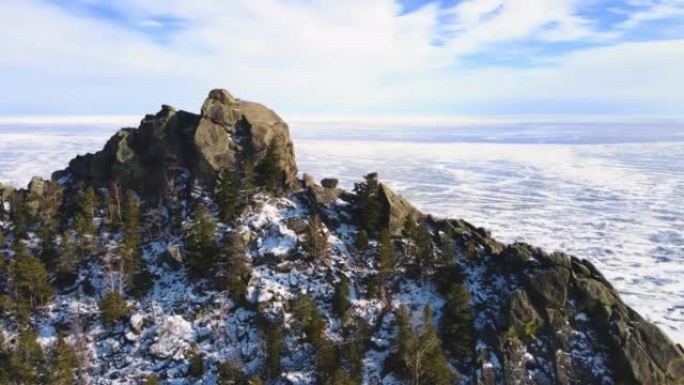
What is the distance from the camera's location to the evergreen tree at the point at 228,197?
172 feet

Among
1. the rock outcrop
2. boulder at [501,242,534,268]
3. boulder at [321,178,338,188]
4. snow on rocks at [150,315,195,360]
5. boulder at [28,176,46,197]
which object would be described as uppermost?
the rock outcrop

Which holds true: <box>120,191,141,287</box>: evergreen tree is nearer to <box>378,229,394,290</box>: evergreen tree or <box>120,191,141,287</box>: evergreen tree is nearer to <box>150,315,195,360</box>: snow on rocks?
<box>150,315,195,360</box>: snow on rocks

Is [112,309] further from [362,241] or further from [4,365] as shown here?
[362,241]

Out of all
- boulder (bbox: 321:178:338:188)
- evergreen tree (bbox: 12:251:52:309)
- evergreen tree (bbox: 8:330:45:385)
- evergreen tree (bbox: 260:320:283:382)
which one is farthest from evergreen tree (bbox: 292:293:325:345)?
evergreen tree (bbox: 12:251:52:309)

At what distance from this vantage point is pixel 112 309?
44906mm

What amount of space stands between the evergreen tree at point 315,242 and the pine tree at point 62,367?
22.1 meters

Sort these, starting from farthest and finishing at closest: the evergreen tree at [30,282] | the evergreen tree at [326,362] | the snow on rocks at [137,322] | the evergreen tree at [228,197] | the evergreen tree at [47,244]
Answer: the evergreen tree at [228,197] → the evergreen tree at [47,244] → the evergreen tree at [30,282] → the snow on rocks at [137,322] → the evergreen tree at [326,362]

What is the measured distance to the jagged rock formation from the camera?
41781 millimetres

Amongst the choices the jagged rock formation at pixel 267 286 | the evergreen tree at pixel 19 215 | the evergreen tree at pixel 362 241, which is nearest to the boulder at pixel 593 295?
the jagged rock formation at pixel 267 286

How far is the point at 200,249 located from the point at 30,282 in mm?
15153

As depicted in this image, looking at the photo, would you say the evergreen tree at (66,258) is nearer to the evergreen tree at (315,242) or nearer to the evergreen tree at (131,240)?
the evergreen tree at (131,240)

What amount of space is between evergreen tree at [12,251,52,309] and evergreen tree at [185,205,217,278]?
1292 cm

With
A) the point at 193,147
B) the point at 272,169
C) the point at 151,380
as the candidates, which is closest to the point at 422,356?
the point at 151,380

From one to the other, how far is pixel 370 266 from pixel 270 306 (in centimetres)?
1069
